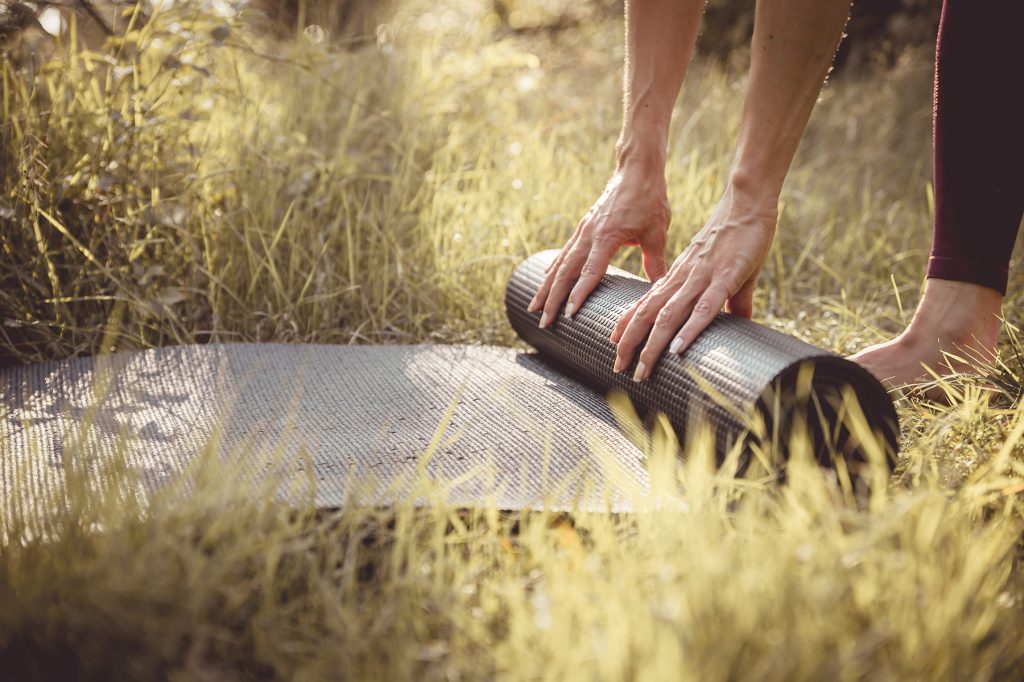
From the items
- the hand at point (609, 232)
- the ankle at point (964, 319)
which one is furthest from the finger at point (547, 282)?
the ankle at point (964, 319)

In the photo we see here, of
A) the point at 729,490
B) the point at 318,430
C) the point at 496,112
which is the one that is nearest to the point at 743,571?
the point at 729,490

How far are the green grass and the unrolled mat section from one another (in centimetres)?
9

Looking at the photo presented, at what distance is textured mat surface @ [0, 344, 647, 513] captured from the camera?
1314 millimetres

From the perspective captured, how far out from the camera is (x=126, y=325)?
234 centimetres

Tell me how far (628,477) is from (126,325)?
1.67 metres

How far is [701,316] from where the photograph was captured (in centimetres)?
152

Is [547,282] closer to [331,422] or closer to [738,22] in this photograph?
[331,422]

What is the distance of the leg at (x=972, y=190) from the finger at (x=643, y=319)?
56cm

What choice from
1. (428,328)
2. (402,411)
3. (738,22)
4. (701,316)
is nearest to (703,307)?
(701,316)

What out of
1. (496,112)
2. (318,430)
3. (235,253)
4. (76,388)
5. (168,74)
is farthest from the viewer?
(496,112)

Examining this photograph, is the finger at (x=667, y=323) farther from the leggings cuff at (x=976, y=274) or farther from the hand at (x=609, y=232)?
the leggings cuff at (x=976, y=274)

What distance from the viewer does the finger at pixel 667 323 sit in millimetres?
1550

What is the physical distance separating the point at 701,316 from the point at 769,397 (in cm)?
28

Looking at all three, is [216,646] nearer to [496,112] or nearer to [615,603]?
[615,603]
